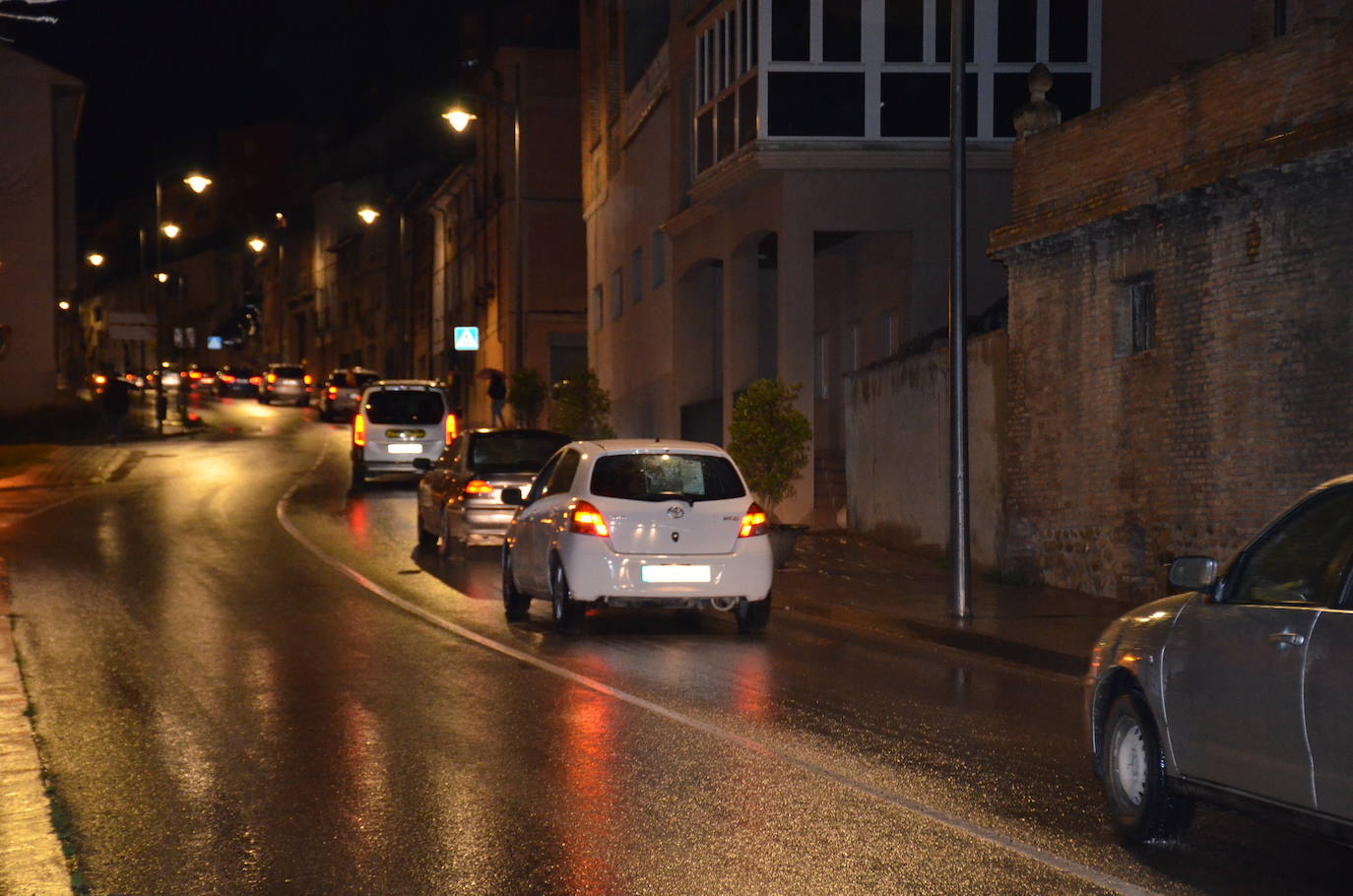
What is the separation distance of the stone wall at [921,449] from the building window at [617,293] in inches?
678

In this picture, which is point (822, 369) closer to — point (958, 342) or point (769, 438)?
point (769, 438)

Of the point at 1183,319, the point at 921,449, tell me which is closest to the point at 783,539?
the point at 921,449

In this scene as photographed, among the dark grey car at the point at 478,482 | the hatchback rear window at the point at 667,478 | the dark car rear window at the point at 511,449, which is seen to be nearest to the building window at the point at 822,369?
the dark grey car at the point at 478,482

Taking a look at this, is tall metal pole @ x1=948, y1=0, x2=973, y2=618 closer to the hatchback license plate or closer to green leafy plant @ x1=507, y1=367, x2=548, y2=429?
the hatchback license plate

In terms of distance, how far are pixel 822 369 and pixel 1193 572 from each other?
27.5 meters

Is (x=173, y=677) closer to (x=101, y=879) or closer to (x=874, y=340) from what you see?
(x=101, y=879)

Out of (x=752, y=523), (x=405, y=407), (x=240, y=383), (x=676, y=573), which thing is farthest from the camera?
(x=240, y=383)

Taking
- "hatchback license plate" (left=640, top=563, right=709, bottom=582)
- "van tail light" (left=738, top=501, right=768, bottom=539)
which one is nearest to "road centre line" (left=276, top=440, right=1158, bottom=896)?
"hatchback license plate" (left=640, top=563, right=709, bottom=582)

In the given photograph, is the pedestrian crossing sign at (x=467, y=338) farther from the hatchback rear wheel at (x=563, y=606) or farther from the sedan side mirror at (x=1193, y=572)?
the sedan side mirror at (x=1193, y=572)

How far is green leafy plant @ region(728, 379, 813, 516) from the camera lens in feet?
76.9

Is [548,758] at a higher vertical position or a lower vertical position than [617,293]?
lower

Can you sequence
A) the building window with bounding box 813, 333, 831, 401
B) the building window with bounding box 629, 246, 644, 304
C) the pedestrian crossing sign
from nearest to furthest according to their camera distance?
1. the building window with bounding box 813, 333, 831, 401
2. the building window with bounding box 629, 246, 644, 304
3. the pedestrian crossing sign

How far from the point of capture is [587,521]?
47.3 feet

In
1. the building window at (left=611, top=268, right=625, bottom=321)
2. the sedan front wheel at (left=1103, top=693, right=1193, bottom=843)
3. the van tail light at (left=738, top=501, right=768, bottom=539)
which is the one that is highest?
the building window at (left=611, top=268, right=625, bottom=321)
